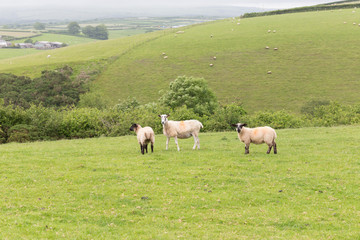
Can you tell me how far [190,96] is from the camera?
6844cm

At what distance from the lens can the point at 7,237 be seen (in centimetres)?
1051

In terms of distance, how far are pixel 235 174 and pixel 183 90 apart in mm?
52340

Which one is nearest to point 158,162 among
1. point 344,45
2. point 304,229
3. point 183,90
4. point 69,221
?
point 69,221

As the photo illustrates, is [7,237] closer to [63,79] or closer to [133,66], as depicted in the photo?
[63,79]

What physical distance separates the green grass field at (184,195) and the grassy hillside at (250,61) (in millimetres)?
56976

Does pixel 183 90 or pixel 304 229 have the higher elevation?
pixel 304 229

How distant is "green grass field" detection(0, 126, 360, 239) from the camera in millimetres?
11586

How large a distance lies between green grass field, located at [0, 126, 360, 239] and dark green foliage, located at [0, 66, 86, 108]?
203 feet

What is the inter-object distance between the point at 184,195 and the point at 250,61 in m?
87.8

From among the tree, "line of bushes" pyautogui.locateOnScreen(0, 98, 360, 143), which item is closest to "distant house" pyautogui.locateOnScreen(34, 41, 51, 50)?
the tree

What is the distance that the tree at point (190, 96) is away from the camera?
6775 cm

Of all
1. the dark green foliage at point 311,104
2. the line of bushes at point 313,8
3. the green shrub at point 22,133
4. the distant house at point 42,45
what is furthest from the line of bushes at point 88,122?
the distant house at point 42,45

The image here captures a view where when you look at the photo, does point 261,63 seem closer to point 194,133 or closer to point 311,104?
point 311,104

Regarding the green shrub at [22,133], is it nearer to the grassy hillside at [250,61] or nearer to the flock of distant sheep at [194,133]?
the flock of distant sheep at [194,133]
